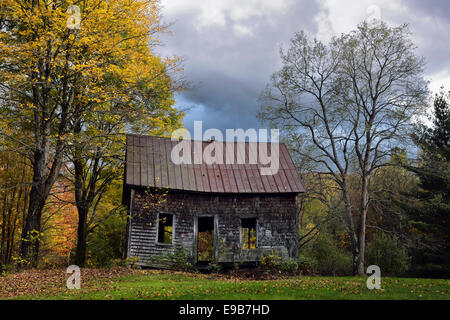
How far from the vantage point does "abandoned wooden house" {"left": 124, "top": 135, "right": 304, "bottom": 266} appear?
18.8 metres

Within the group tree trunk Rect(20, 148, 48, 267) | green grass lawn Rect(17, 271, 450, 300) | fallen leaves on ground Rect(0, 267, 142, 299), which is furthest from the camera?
tree trunk Rect(20, 148, 48, 267)

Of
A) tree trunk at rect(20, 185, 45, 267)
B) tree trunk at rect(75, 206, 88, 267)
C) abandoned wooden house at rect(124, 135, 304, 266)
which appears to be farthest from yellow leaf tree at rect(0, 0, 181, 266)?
tree trunk at rect(75, 206, 88, 267)

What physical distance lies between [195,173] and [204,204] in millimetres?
1740

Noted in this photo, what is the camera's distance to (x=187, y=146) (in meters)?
21.7

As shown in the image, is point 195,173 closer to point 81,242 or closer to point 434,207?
point 81,242

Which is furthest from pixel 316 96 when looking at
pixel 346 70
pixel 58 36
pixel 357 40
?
pixel 58 36

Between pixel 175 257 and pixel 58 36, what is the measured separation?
11.0 m

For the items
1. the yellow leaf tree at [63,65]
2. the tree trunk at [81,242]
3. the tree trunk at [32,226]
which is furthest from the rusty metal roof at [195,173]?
the tree trunk at [81,242]

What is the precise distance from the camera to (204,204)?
19859 mm

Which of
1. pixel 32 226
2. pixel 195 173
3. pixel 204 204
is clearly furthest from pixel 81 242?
pixel 195 173

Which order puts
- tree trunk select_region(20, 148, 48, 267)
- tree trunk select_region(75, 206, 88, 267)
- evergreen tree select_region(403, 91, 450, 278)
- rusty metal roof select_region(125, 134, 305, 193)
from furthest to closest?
evergreen tree select_region(403, 91, 450, 278) → tree trunk select_region(75, 206, 88, 267) → rusty metal roof select_region(125, 134, 305, 193) → tree trunk select_region(20, 148, 48, 267)

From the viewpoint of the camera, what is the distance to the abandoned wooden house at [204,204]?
61.7 ft

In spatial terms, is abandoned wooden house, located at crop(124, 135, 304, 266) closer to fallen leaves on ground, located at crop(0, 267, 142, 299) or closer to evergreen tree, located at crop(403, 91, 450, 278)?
fallen leaves on ground, located at crop(0, 267, 142, 299)
